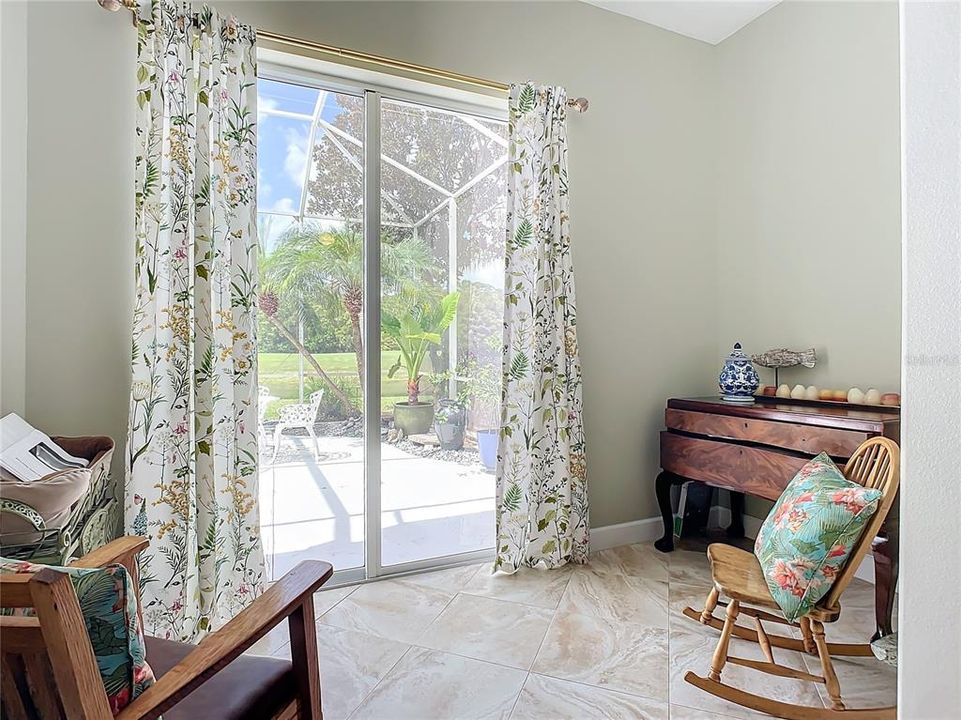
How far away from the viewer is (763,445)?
Answer: 2.54 m

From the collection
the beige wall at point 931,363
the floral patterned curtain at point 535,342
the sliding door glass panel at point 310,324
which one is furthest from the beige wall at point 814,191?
the sliding door glass panel at point 310,324

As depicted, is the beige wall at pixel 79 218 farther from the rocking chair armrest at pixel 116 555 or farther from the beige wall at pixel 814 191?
the beige wall at pixel 814 191

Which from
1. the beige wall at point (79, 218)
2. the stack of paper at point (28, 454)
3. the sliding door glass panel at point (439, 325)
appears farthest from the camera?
the sliding door glass panel at point (439, 325)

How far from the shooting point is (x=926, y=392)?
34.3 inches

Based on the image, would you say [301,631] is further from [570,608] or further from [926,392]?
[570,608]

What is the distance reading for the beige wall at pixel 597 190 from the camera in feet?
6.72

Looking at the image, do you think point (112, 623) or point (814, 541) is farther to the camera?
point (814, 541)

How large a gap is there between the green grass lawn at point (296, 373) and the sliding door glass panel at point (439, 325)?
0.01m

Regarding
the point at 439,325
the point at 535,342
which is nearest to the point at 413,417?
the point at 439,325

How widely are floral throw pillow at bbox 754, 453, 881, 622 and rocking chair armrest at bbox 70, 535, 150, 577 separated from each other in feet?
5.83

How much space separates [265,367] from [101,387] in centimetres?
61

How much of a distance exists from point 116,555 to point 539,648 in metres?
1.41

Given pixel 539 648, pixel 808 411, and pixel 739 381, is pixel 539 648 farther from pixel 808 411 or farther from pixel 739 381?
pixel 739 381

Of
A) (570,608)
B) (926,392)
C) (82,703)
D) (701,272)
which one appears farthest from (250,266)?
(701,272)
